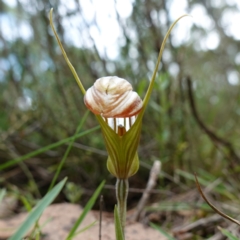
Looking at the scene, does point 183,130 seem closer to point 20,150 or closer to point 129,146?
point 20,150

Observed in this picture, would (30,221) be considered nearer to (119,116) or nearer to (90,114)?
(119,116)

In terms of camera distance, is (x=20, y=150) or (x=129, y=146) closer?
(x=129, y=146)

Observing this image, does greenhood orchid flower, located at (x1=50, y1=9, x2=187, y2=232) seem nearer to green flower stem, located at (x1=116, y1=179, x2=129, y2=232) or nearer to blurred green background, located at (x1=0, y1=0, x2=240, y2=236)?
green flower stem, located at (x1=116, y1=179, x2=129, y2=232)

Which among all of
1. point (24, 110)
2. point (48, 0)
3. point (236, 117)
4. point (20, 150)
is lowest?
point (236, 117)

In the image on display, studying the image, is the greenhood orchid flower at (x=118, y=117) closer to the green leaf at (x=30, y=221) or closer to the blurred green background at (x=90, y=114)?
the green leaf at (x=30, y=221)

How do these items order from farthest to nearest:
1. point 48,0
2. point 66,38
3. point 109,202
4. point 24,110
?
point 24,110 < point 66,38 < point 109,202 < point 48,0

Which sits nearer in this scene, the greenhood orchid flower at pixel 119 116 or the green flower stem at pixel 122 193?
the greenhood orchid flower at pixel 119 116

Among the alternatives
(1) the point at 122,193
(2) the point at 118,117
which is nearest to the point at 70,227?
(1) the point at 122,193

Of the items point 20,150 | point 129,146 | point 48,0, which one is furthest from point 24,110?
point 129,146

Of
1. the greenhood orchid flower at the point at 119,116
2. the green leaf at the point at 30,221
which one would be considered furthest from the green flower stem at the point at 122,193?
the green leaf at the point at 30,221
